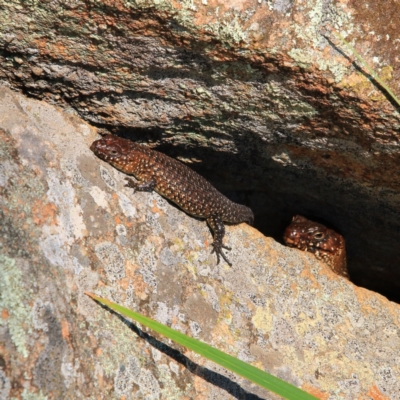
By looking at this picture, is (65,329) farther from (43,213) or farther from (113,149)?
(113,149)

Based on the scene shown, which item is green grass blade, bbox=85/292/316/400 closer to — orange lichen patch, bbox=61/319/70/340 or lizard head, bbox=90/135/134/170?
orange lichen patch, bbox=61/319/70/340

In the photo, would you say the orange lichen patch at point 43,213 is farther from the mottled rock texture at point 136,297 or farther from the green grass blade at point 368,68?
the green grass blade at point 368,68

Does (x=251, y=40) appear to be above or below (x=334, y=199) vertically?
above

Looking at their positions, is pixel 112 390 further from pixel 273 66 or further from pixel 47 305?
pixel 273 66

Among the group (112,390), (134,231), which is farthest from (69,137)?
(112,390)

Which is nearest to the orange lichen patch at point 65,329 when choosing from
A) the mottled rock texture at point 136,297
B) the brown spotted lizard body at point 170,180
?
the mottled rock texture at point 136,297

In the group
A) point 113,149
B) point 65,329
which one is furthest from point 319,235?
point 65,329

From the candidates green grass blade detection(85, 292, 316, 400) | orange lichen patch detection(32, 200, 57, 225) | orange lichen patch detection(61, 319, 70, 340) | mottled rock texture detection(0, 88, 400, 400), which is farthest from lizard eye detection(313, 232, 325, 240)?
orange lichen patch detection(61, 319, 70, 340)
